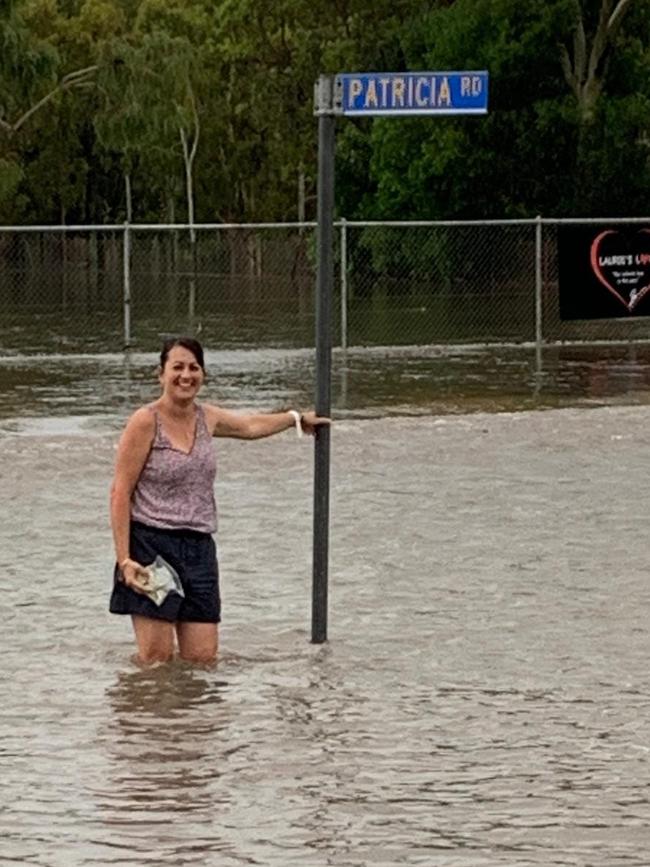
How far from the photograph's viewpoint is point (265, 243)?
63.8m

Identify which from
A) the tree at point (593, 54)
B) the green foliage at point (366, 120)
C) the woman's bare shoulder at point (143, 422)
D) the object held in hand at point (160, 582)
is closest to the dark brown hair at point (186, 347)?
the woman's bare shoulder at point (143, 422)

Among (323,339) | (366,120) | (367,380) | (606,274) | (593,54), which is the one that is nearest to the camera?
(323,339)

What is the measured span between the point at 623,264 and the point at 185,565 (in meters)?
20.2

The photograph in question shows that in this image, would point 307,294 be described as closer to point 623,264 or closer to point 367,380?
point 623,264

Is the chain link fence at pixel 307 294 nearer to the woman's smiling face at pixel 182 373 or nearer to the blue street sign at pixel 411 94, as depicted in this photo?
the blue street sign at pixel 411 94

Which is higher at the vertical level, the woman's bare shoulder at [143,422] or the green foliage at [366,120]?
the green foliage at [366,120]

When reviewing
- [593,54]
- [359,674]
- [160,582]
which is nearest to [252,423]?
[160,582]

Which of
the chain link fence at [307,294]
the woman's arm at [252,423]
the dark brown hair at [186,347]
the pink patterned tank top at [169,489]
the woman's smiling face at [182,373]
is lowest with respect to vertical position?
the chain link fence at [307,294]

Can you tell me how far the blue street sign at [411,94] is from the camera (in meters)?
10.3

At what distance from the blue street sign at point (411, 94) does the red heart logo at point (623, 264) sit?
19.0 meters

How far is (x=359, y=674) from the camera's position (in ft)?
33.2

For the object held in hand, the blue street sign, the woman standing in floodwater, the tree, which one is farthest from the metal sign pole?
the tree

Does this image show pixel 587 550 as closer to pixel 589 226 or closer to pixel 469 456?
pixel 469 456

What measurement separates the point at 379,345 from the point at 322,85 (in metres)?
22.0
